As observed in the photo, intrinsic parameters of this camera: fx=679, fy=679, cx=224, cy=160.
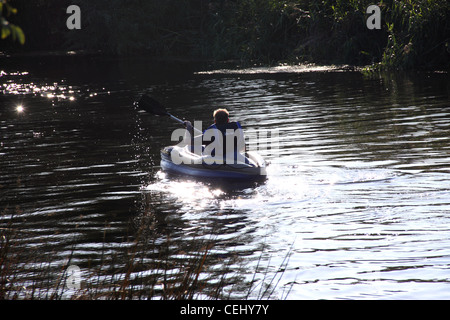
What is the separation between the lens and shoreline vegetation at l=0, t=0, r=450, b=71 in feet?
77.3

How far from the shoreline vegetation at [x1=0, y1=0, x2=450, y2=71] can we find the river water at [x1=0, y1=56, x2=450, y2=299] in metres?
2.97

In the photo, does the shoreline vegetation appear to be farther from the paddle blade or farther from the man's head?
the man's head

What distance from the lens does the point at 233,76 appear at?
2652 centimetres

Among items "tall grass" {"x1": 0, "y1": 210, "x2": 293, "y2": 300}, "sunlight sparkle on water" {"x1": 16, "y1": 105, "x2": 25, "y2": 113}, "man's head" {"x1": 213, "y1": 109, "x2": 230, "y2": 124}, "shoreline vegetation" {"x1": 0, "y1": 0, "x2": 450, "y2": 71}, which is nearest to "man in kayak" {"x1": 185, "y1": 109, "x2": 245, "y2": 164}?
"man's head" {"x1": 213, "y1": 109, "x2": 230, "y2": 124}

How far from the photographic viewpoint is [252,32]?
29781 mm

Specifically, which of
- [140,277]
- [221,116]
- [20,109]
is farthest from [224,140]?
[20,109]

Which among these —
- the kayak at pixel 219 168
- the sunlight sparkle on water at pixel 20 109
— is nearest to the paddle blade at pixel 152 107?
the kayak at pixel 219 168

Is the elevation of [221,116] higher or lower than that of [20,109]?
higher

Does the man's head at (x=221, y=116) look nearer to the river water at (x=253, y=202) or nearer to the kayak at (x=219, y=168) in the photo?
the kayak at (x=219, y=168)

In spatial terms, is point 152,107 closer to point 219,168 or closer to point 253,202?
point 219,168

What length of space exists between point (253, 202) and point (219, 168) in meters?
1.36
